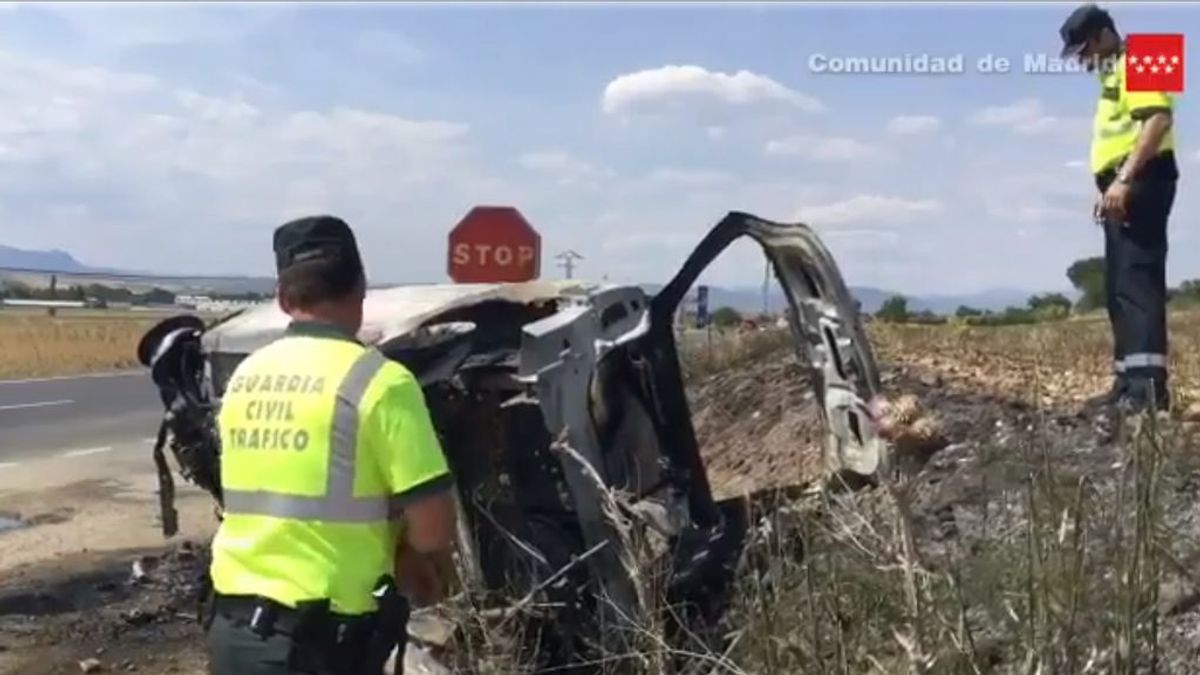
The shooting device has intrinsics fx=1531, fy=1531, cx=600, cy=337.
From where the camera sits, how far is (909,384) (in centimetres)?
740

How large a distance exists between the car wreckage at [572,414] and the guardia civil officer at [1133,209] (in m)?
1.21

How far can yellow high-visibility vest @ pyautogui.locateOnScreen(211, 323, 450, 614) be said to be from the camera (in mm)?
3049

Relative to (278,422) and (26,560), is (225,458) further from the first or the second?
(26,560)

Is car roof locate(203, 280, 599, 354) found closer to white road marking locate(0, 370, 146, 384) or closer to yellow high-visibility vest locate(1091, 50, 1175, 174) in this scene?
yellow high-visibility vest locate(1091, 50, 1175, 174)

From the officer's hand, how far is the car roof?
2.01m

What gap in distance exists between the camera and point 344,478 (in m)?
3.07

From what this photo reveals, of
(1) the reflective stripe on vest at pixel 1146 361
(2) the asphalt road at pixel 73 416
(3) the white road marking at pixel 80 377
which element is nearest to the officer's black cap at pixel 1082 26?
(1) the reflective stripe on vest at pixel 1146 361

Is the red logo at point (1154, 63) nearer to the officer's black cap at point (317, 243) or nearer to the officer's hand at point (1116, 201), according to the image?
the officer's hand at point (1116, 201)

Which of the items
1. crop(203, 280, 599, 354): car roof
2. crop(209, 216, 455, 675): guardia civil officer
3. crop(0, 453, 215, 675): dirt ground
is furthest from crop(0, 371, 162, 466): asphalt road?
crop(209, 216, 455, 675): guardia civil officer

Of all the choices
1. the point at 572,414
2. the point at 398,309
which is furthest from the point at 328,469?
the point at 398,309

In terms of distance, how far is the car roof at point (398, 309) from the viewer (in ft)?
15.8

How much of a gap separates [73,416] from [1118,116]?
45.2ft

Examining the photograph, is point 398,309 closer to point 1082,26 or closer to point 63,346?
point 1082,26

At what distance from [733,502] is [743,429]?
10.6 ft
